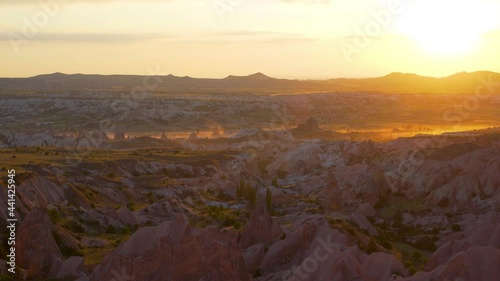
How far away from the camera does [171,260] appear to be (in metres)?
35.2

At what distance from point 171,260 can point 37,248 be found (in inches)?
467

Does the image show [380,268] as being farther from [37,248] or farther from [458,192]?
[458,192]

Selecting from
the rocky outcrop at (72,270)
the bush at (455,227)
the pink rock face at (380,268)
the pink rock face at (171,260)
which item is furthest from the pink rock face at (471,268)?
the bush at (455,227)

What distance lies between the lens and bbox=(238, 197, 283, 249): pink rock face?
50375mm

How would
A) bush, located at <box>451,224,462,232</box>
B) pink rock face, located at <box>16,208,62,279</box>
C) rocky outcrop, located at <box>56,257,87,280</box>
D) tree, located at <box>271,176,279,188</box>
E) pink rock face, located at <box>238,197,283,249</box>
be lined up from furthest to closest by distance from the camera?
A: 1. tree, located at <box>271,176,279,188</box>
2. bush, located at <box>451,224,462,232</box>
3. pink rock face, located at <box>238,197,283,249</box>
4. pink rock face, located at <box>16,208,62,279</box>
5. rocky outcrop, located at <box>56,257,87,280</box>

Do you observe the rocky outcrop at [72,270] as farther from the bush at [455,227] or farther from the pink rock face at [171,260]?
the bush at [455,227]

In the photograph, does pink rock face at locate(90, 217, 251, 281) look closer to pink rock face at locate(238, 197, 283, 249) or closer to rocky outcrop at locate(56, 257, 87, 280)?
rocky outcrop at locate(56, 257, 87, 280)

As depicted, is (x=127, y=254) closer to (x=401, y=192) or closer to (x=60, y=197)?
(x=60, y=197)

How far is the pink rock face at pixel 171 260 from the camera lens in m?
34.6

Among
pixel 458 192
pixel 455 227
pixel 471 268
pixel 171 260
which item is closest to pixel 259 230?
pixel 171 260

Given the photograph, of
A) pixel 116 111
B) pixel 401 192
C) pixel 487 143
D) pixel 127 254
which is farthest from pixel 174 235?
pixel 116 111

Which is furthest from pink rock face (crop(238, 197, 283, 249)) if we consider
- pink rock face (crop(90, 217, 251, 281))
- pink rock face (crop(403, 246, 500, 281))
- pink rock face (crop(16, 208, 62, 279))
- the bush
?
the bush

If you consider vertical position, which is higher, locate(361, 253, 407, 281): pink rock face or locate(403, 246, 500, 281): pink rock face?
locate(403, 246, 500, 281): pink rock face

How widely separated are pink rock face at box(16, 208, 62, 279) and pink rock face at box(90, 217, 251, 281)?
7.93m
